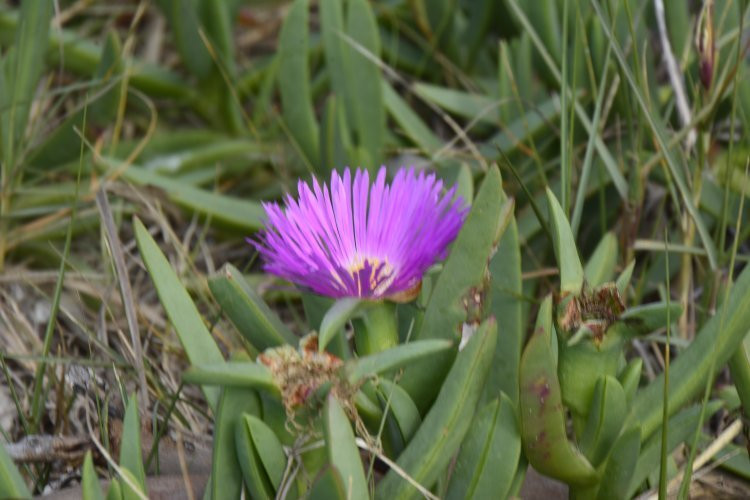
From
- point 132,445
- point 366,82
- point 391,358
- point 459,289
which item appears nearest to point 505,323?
point 459,289

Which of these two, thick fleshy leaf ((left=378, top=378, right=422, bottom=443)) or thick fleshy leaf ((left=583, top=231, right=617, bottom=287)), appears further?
thick fleshy leaf ((left=583, top=231, right=617, bottom=287))

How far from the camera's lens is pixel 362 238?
84 centimetres

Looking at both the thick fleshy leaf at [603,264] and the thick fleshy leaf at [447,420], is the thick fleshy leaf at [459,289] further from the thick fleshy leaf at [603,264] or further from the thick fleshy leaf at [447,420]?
the thick fleshy leaf at [603,264]

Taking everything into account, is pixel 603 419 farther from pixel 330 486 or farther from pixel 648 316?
pixel 330 486

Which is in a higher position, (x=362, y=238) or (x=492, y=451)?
(x=362, y=238)

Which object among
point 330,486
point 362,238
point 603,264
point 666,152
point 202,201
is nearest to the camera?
point 330,486

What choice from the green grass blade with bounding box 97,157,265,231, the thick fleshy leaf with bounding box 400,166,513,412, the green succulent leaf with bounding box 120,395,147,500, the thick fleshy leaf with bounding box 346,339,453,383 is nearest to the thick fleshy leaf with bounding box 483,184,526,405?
the thick fleshy leaf with bounding box 400,166,513,412

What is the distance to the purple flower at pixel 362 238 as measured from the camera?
0.81 meters

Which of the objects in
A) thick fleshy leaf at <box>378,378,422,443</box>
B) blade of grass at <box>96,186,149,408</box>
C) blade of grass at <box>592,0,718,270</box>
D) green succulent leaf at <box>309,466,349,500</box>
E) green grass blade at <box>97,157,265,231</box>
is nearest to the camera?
green succulent leaf at <box>309,466,349,500</box>

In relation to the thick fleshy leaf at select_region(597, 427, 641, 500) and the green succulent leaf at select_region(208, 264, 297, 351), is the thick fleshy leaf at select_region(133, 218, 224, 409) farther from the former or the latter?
the thick fleshy leaf at select_region(597, 427, 641, 500)

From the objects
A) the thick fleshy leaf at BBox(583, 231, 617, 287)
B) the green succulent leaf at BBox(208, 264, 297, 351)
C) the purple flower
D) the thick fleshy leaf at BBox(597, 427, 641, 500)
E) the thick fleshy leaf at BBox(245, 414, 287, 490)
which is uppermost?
the purple flower

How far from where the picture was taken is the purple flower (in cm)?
81

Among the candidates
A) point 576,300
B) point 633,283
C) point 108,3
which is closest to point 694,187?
point 633,283

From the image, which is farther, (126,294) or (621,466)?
(126,294)
